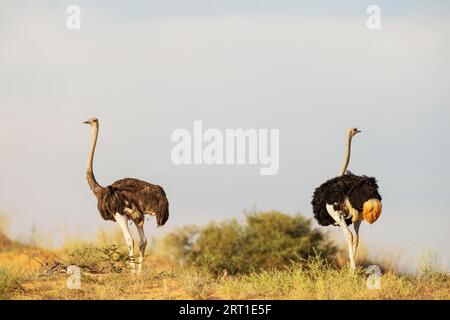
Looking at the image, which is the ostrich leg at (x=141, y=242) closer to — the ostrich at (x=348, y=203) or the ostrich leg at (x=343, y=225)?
the ostrich at (x=348, y=203)

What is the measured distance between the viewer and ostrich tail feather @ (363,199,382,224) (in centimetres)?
1512

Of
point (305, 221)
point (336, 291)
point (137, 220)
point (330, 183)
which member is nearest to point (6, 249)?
point (305, 221)

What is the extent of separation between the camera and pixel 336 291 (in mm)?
13609

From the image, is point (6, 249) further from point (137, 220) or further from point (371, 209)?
point (371, 209)

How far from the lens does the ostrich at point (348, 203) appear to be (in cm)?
1521

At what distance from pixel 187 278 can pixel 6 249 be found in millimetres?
12340

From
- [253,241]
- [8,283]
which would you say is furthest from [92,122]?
[253,241]

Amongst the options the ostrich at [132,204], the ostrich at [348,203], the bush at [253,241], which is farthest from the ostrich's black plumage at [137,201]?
the bush at [253,241]

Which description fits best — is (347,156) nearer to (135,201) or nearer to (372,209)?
(372,209)

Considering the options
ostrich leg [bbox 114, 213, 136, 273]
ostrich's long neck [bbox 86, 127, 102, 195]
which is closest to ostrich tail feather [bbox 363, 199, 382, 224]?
ostrich leg [bbox 114, 213, 136, 273]

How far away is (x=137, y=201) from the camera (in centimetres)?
1591

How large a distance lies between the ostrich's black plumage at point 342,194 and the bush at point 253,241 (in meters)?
11.7

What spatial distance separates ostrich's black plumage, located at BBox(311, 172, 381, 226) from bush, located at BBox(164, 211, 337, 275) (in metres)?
11.7
